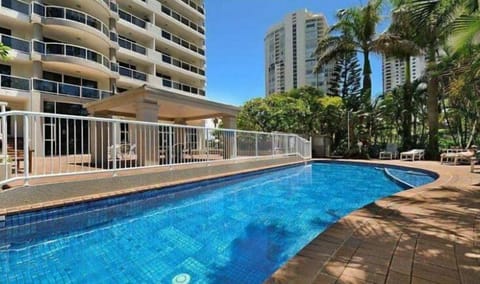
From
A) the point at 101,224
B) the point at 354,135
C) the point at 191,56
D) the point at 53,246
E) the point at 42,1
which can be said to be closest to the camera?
the point at 53,246

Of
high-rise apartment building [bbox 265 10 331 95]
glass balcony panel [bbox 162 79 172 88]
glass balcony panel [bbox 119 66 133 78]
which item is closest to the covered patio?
glass balcony panel [bbox 119 66 133 78]

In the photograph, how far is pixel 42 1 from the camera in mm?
17969

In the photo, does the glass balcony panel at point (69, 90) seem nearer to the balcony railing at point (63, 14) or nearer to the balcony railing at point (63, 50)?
the balcony railing at point (63, 50)

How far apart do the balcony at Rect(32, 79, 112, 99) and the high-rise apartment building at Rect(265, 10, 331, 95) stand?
29799 mm

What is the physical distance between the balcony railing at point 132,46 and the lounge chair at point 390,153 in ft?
66.1

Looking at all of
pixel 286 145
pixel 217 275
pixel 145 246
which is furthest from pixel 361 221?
pixel 286 145

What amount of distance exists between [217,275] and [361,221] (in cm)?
199

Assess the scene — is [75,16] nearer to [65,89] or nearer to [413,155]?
[65,89]

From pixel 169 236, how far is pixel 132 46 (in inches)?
903

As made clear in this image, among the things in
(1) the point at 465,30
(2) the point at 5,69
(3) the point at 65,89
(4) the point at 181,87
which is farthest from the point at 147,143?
(4) the point at 181,87

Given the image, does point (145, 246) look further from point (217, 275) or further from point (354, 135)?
point (354, 135)

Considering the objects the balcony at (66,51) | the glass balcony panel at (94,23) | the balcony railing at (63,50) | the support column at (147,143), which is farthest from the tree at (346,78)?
the support column at (147,143)

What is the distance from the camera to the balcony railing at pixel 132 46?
23.3 meters

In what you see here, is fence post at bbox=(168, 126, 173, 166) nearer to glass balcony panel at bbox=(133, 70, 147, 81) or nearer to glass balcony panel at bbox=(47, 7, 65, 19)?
glass balcony panel at bbox=(47, 7, 65, 19)
